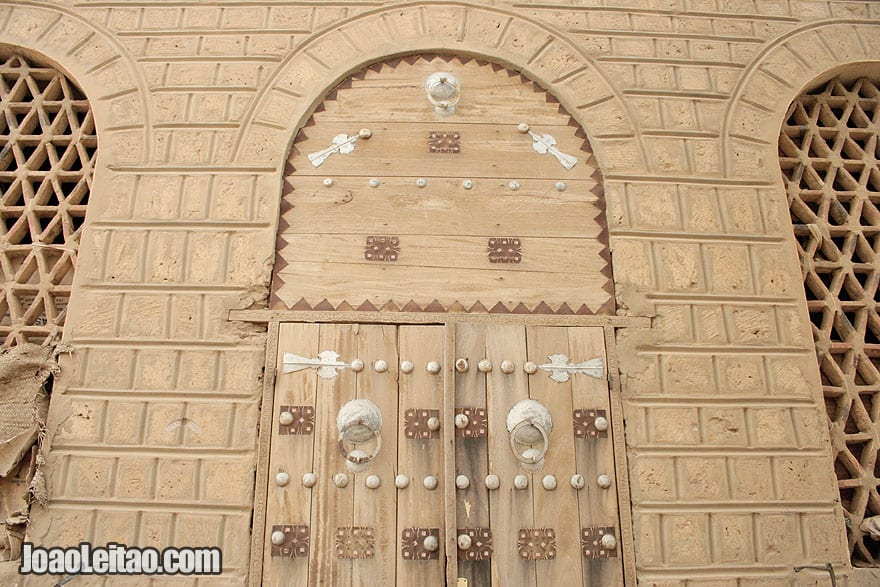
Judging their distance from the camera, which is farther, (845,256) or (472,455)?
(845,256)

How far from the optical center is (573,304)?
12.9 feet

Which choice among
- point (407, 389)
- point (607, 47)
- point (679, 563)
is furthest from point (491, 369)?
point (607, 47)

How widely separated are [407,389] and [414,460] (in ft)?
1.23

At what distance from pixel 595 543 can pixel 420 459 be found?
0.98 metres

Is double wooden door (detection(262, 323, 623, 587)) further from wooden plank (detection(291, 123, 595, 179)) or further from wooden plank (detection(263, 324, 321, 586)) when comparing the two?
wooden plank (detection(291, 123, 595, 179))

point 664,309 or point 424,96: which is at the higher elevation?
point 424,96

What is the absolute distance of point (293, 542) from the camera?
345 centimetres

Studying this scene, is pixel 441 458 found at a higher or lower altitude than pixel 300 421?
lower

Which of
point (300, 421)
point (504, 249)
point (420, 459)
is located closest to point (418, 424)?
point (420, 459)

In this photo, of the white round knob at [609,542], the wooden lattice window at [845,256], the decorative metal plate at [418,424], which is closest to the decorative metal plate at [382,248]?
the decorative metal plate at [418,424]

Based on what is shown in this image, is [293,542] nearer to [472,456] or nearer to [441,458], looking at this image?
[441,458]

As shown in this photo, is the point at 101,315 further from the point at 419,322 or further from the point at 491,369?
the point at 491,369

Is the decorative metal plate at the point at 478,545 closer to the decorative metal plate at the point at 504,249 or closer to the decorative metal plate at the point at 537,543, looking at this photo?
the decorative metal plate at the point at 537,543

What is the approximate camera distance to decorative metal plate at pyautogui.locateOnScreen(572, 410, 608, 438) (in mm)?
3668
